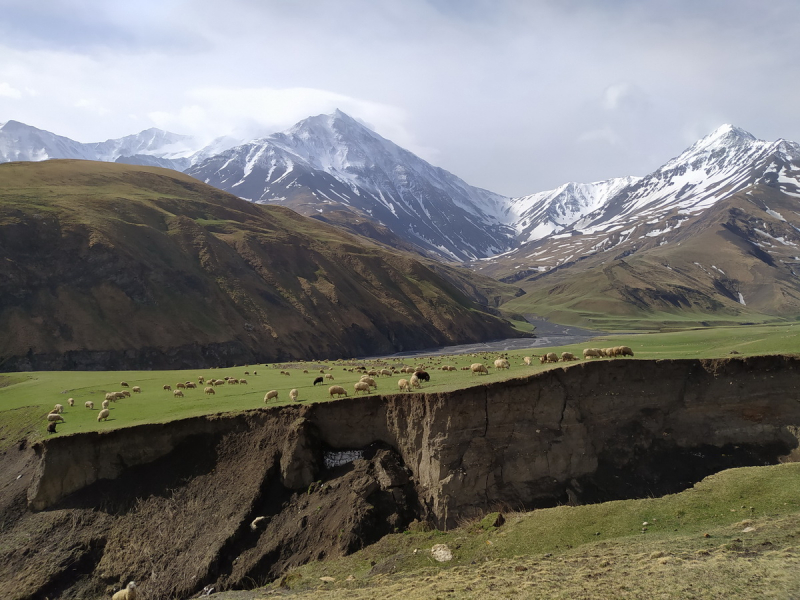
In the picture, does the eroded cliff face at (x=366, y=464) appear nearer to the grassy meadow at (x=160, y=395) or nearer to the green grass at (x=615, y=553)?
the grassy meadow at (x=160, y=395)

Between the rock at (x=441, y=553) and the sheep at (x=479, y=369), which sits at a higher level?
the sheep at (x=479, y=369)

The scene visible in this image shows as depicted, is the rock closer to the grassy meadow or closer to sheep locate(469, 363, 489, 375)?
the grassy meadow

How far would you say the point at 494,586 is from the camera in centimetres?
1650

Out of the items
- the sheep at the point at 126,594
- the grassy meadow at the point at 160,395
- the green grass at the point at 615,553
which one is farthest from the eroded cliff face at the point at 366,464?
the green grass at the point at 615,553

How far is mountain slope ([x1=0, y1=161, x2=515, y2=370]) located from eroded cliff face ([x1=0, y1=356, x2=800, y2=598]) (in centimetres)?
5337

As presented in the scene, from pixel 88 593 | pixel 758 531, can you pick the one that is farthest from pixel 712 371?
pixel 88 593

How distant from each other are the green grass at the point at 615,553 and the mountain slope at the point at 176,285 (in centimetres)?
6931

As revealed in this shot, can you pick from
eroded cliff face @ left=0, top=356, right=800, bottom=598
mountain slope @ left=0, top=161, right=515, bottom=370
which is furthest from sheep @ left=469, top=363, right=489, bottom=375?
mountain slope @ left=0, top=161, right=515, bottom=370

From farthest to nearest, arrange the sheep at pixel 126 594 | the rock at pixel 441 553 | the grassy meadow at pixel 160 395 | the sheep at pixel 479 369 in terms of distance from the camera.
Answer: the sheep at pixel 479 369
the grassy meadow at pixel 160 395
the sheep at pixel 126 594
the rock at pixel 441 553

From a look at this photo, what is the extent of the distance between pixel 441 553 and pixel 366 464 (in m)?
7.95

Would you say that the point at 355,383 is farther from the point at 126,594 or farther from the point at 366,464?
the point at 126,594

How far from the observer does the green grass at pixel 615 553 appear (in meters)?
14.6

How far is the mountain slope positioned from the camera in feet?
257

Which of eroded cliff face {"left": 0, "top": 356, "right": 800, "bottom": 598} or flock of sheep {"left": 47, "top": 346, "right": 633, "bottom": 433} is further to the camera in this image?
flock of sheep {"left": 47, "top": 346, "right": 633, "bottom": 433}
